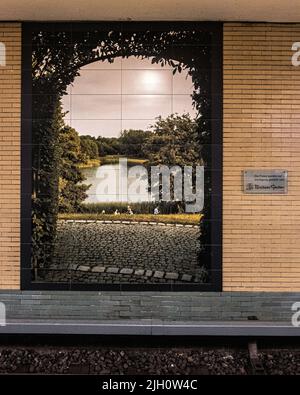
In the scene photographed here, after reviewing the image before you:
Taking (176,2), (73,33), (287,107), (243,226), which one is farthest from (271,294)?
(73,33)

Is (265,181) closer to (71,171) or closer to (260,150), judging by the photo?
(260,150)

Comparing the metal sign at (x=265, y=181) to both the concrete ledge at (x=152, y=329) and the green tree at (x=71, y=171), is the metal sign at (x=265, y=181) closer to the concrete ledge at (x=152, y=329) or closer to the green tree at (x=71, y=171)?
the concrete ledge at (x=152, y=329)

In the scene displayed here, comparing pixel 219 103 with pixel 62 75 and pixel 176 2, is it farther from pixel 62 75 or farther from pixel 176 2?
pixel 62 75

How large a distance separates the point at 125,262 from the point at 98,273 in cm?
36

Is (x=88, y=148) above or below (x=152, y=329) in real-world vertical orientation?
above

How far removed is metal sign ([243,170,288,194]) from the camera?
21.8 ft

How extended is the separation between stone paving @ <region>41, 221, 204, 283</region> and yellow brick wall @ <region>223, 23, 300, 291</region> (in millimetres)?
520

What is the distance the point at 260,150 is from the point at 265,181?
384 millimetres

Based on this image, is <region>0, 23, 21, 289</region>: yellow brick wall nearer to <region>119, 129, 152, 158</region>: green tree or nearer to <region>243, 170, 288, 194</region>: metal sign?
<region>119, 129, 152, 158</region>: green tree

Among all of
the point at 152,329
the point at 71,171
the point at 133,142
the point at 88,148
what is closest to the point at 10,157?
the point at 71,171

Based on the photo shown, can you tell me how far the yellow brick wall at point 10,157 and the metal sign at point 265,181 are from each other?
284 cm

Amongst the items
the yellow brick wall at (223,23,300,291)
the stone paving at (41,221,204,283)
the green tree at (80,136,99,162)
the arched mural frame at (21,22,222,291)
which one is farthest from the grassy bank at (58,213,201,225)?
the green tree at (80,136,99,162)

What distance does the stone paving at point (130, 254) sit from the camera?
6.82 metres

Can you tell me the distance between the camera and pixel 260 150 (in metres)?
6.66
